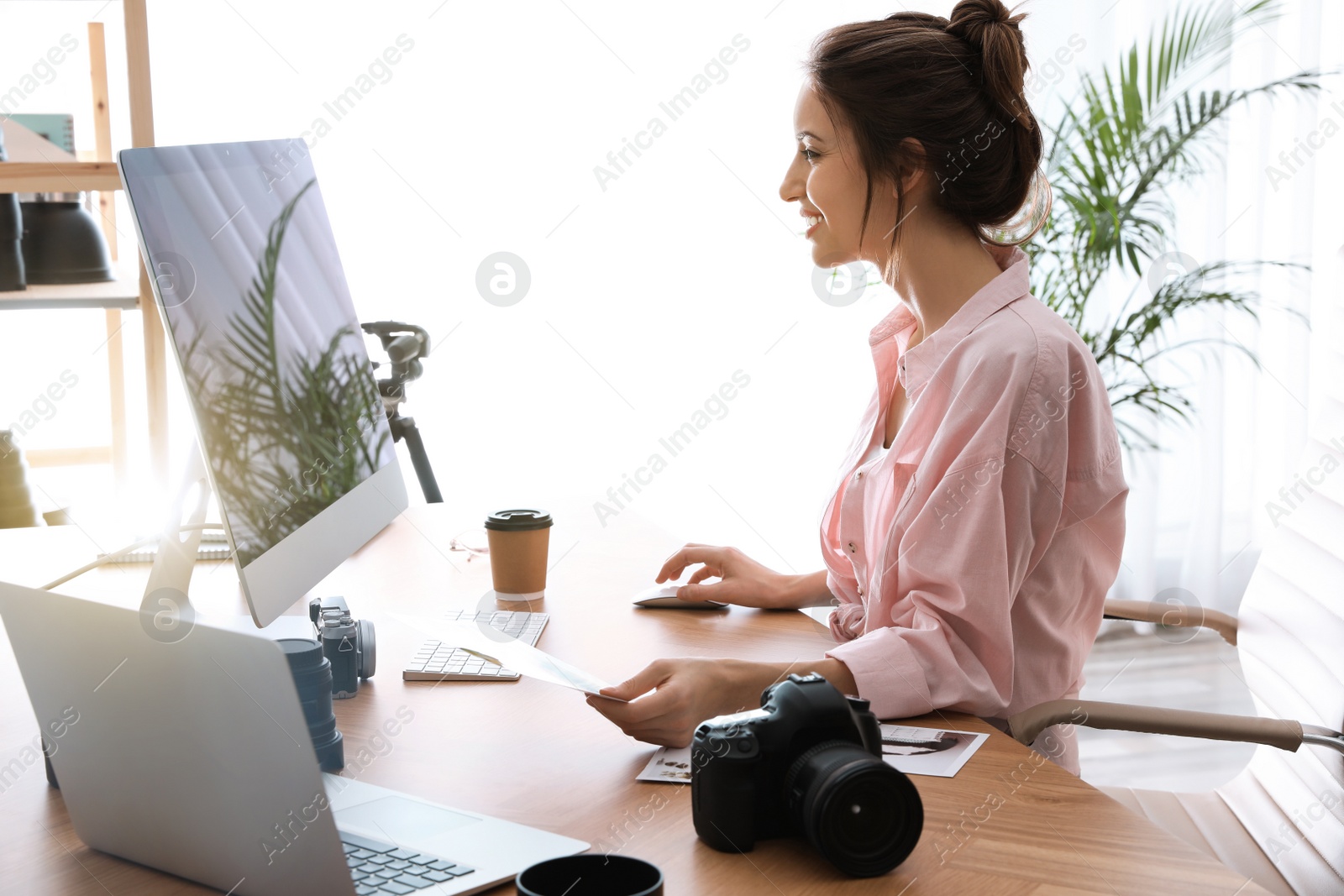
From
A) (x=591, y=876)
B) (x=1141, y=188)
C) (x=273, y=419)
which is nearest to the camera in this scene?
→ (x=591, y=876)

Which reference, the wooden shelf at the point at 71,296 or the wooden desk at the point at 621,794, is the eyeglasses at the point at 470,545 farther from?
the wooden shelf at the point at 71,296

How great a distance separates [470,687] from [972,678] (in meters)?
0.49

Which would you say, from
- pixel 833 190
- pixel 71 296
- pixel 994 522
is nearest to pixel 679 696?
pixel 994 522

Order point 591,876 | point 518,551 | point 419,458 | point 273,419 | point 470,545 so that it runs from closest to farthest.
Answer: point 591,876, point 273,419, point 518,551, point 470,545, point 419,458

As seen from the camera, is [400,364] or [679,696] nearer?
[679,696]

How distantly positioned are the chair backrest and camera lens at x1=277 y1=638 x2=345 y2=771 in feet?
3.29

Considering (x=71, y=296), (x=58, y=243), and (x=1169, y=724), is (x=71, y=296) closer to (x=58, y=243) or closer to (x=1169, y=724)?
(x=58, y=243)

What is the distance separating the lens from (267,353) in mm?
1010

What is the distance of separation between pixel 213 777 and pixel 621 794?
1.04 feet

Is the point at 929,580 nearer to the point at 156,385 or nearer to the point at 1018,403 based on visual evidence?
the point at 1018,403

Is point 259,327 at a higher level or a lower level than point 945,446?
higher

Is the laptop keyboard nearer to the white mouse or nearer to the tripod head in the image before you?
the white mouse

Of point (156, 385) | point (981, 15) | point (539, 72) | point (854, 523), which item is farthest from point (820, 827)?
point (539, 72)

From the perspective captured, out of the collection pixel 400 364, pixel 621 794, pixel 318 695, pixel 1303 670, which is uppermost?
pixel 400 364
